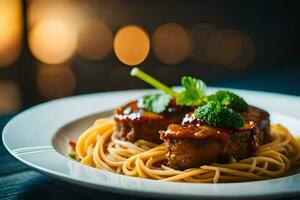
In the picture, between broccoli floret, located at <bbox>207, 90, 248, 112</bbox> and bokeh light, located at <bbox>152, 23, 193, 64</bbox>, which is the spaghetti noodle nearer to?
broccoli floret, located at <bbox>207, 90, 248, 112</bbox>

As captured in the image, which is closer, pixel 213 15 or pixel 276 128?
pixel 276 128

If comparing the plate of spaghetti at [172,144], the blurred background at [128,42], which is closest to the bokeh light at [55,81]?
the blurred background at [128,42]

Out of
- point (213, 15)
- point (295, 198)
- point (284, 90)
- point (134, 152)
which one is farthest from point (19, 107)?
point (295, 198)

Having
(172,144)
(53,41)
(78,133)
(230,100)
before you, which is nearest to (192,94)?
(230,100)

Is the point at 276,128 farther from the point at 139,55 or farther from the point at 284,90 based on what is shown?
the point at 139,55

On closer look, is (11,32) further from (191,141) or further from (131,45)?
(191,141)

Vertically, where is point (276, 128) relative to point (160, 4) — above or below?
below

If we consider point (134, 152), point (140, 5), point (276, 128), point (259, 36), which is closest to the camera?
point (134, 152)
